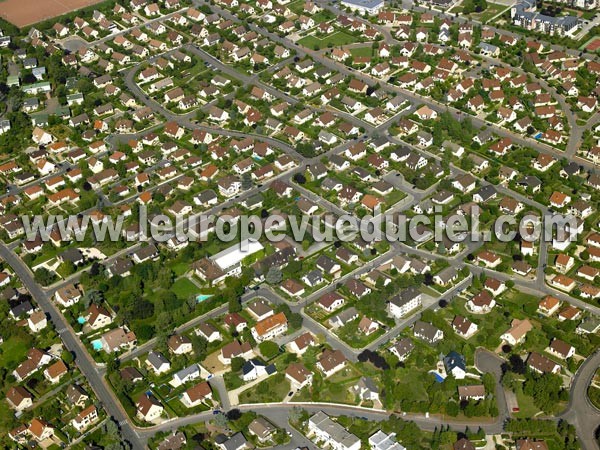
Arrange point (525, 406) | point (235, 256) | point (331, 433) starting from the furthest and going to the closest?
1. point (235, 256)
2. point (525, 406)
3. point (331, 433)

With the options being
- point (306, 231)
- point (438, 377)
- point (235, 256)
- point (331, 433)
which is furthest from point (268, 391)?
point (306, 231)

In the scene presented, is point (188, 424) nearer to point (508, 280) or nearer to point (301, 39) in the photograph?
point (508, 280)

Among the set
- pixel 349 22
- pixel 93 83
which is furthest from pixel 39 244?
pixel 349 22

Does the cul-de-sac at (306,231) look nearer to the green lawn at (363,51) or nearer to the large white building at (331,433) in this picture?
→ the large white building at (331,433)

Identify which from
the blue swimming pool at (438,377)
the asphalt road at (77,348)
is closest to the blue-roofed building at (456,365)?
the blue swimming pool at (438,377)

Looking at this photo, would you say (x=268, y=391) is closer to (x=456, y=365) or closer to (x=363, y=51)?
(x=456, y=365)

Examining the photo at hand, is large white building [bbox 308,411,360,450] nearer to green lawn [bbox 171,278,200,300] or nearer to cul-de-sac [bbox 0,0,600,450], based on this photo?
cul-de-sac [bbox 0,0,600,450]
